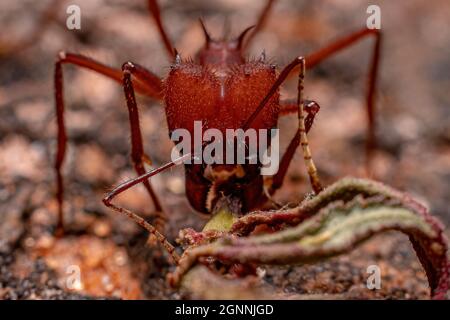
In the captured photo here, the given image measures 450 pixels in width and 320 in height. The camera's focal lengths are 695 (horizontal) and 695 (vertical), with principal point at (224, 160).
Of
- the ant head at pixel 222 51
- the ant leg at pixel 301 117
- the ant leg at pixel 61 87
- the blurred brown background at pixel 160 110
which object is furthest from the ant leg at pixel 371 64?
the ant leg at pixel 301 117

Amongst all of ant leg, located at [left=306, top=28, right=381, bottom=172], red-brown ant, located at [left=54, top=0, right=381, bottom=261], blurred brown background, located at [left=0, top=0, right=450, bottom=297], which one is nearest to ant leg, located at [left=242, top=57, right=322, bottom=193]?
red-brown ant, located at [left=54, top=0, right=381, bottom=261]

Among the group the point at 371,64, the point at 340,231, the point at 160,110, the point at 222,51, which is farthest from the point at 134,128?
the point at 371,64

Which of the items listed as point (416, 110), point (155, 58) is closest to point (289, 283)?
point (416, 110)

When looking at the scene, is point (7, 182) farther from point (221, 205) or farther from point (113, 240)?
point (221, 205)

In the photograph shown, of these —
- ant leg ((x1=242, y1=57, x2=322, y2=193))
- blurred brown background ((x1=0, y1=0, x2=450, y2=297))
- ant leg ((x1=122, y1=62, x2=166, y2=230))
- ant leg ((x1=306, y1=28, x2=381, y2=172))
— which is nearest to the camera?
ant leg ((x1=242, y1=57, x2=322, y2=193))

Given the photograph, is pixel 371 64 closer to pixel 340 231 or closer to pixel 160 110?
pixel 160 110

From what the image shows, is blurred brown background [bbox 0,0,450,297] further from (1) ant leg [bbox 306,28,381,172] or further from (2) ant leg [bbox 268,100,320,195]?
(2) ant leg [bbox 268,100,320,195]
